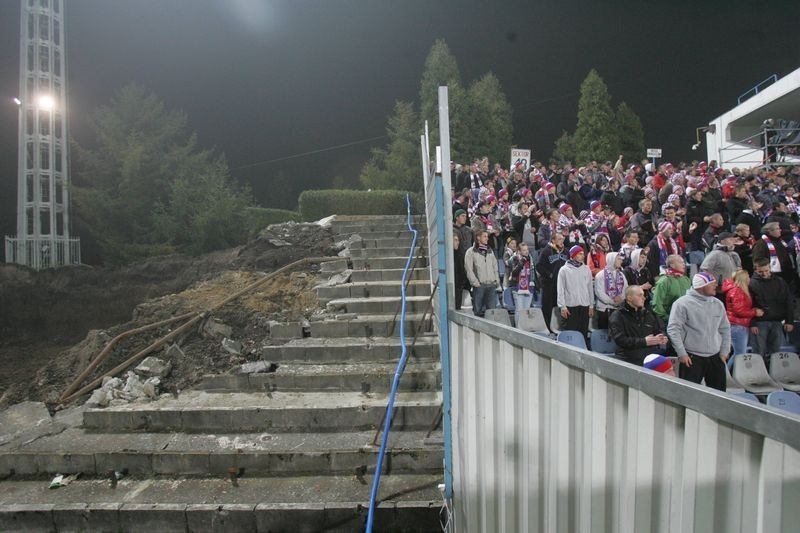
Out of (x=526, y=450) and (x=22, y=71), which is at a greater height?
(x=22, y=71)

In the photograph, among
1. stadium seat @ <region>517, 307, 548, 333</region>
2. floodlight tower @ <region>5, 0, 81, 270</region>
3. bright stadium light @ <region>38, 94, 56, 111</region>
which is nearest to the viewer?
stadium seat @ <region>517, 307, 548, 333</region>

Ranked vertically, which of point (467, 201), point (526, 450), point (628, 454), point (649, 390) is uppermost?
point (467, 201)

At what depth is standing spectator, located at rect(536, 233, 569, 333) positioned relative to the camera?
24.5 feet

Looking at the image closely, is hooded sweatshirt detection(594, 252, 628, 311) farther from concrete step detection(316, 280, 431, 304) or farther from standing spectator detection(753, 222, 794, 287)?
concrete step detection(316, 280, 431, 304)

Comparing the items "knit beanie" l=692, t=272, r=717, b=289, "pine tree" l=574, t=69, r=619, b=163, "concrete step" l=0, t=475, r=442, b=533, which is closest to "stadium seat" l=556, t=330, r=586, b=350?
"knit beanie" l=692, t=272, r=717, b=289

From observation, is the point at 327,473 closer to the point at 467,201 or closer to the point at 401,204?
the point at 467,201

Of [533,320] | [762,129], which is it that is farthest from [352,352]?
[762,129]

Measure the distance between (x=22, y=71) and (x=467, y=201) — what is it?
2732 centimetres

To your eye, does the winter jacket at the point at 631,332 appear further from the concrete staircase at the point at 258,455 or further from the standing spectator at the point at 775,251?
the standing spectator at the point at 775,251

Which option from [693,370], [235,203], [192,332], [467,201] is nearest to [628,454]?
[693,370]

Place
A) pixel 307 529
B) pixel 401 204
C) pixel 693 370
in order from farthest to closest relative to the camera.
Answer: pixel 401 204
pixel 693 370
pixel 307 529

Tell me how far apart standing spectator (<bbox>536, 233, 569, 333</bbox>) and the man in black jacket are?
2.07 m

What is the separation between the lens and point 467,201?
1071 cm

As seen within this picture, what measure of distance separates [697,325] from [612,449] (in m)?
4.25
